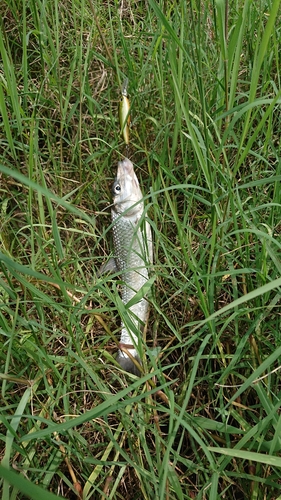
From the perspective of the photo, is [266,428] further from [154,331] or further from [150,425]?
[154,331]

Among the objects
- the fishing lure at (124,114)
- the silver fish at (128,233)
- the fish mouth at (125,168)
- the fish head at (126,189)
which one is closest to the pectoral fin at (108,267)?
the silver fish at (128,233)

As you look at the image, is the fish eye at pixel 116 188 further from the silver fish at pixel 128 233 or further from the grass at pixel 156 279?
the grass at pixel 156 279

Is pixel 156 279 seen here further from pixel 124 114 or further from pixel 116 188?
pixel 124 114

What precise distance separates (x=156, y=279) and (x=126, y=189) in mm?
471

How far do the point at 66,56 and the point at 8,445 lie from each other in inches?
77.5

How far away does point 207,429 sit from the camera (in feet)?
5.36

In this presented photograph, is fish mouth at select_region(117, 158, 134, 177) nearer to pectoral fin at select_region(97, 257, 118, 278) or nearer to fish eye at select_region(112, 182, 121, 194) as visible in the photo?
fish eye at select_region(112, 182, 121, 194)

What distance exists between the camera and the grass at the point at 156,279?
1515 mm

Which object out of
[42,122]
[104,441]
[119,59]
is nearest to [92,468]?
[104,441]

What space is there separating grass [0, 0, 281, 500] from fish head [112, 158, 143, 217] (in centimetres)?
9

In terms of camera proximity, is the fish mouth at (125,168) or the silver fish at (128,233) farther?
the fish mouth at (125,168)

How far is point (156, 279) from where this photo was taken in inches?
77.1

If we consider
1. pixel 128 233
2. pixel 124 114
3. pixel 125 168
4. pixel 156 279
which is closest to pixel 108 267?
pixel 128 233

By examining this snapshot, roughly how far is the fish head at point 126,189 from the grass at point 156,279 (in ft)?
0.30
